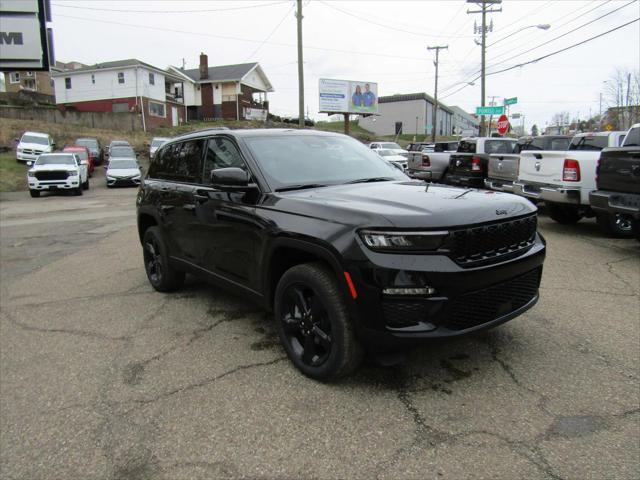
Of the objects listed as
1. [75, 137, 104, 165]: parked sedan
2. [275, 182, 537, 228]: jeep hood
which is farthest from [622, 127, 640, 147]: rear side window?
[75, 137, 104, 165]: parked sedan

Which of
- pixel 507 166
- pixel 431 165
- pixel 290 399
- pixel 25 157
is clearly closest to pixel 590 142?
pixel 507 166

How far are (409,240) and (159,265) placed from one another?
364 centimetres

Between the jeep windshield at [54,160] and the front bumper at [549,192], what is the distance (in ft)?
57.2

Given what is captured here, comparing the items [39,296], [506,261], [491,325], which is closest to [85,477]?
[491,325]

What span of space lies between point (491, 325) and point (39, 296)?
5.27 m

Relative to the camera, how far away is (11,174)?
77.6ft

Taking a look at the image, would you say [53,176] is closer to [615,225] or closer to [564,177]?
[564,177]

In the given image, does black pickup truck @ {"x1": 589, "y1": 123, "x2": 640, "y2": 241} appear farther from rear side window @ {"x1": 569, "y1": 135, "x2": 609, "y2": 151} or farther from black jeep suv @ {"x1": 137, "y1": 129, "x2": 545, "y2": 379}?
black jeep suv @ {"x1": 137, "y1": 129, "x2": 545, "y2": 379}

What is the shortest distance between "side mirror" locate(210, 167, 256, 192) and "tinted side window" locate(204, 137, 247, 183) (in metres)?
0.23

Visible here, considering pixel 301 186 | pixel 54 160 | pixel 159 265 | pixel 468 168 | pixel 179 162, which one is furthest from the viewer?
pixel 54 160

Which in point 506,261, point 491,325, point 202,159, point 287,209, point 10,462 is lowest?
point 10,462

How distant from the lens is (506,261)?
3158 millimetres

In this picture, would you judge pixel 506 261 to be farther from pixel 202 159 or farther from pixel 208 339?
pixel 202 159

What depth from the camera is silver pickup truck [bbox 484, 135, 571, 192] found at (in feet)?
34.9
